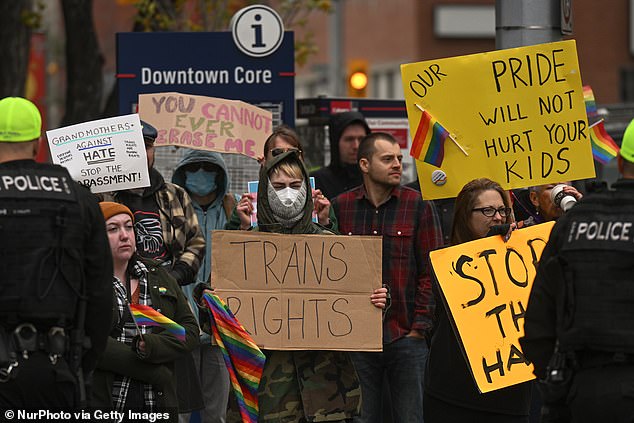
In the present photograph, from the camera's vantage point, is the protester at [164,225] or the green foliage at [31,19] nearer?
the protester at [164,225]

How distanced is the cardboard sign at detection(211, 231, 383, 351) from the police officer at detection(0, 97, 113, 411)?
1.55 metres

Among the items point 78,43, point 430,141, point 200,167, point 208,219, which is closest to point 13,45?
point 78,43

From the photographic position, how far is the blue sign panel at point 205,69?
435 inches

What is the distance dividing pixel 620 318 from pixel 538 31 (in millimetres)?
4090

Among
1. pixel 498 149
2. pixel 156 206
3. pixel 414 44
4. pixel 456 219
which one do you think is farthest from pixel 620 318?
pixel 414 44

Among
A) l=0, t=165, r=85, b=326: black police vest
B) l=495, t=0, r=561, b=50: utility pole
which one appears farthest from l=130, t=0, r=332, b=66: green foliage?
l=0, t=165, r=85, b=326: black police vest

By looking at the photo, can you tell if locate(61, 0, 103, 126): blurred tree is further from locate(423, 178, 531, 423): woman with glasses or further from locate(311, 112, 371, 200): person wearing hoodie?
locate(423, 178, 531, 423): woman with glasses

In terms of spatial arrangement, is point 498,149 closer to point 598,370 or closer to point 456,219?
point 456,219

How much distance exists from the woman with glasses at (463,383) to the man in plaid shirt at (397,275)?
1011 millimetres

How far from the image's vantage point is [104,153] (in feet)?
28.4

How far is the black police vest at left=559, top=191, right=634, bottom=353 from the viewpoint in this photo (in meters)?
5.67

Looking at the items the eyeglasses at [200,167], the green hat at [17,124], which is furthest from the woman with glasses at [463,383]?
the eyeglasses at [200,167]

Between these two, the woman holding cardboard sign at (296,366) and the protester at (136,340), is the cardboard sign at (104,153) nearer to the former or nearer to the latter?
the woman holding cardboard sign at (296,366)

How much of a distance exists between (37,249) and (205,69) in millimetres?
5445
